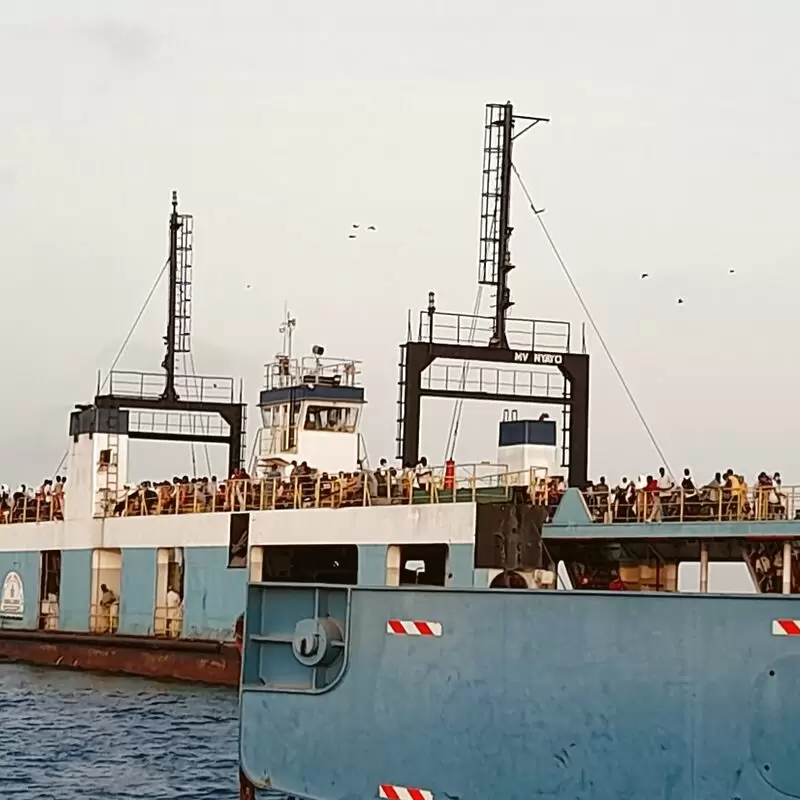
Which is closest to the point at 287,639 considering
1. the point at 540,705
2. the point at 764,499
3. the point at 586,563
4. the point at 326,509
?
the point at 540,705

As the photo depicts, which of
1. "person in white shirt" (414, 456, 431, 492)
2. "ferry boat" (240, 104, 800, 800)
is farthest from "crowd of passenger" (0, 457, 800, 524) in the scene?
"ferry boat" (240, 104, 800, 800)

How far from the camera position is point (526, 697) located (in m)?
14.6

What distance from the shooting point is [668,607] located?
1367cm

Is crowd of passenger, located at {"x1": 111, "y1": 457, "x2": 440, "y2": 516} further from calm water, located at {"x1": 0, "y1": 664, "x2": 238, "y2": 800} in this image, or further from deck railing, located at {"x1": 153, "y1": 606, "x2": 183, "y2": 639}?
calm water, located at {"x1": 0, "y1": 664, "x2": 238, "y2": 800}

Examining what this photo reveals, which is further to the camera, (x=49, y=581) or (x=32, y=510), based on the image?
(x=32, y=510)

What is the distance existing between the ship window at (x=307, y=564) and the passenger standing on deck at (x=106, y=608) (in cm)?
631

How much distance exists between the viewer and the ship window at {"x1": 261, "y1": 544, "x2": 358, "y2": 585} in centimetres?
3669

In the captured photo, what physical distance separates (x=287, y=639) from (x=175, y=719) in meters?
15.4

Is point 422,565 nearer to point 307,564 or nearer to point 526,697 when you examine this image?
point 307,564

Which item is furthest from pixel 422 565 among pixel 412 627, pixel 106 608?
pixel 412 627

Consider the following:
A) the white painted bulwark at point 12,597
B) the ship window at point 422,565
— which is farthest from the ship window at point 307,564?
the white painted bulwark at point 12,597

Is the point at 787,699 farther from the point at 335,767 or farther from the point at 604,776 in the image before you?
the point at 335,767

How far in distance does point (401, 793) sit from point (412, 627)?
4.75ft

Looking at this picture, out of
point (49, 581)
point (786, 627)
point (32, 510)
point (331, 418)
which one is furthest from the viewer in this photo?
point (32, 510)
